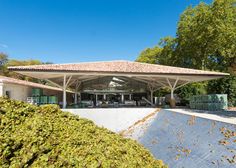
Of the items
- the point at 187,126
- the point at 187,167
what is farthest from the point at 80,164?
the point at 187,126

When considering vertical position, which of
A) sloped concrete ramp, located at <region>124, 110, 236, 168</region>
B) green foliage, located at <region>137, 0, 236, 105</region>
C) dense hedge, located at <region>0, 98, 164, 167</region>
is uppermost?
green foliage, located at <region>137, 0, 236, 105</region>

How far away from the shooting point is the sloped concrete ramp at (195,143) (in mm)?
4238

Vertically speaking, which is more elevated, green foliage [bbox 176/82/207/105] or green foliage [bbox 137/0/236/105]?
green foliage [bbox 137/0/236/105]

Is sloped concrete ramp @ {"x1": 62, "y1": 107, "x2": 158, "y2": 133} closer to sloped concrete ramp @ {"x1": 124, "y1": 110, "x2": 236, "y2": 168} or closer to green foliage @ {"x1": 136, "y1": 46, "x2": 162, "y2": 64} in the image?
sloped concrete ramp @ {"x1": 124, "y1": 110, "x2": 236, "y2": 168}

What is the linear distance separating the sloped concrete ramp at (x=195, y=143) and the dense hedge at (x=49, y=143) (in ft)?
8.02

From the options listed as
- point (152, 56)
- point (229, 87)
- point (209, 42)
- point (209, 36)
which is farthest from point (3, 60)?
point (229, 87)

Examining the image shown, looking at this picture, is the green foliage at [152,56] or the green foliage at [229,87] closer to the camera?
the green foliage at [229,87]

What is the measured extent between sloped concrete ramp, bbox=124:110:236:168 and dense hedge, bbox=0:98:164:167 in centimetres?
244

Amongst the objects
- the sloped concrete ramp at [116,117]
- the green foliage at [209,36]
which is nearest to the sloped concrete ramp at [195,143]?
the sloped concrete ramp at [116,117]

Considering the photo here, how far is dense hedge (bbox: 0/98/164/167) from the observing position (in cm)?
190

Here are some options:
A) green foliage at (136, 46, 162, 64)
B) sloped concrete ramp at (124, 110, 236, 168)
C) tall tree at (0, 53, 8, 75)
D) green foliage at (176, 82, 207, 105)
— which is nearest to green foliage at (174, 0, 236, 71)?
green foliage at (176, 82, 207, 105)

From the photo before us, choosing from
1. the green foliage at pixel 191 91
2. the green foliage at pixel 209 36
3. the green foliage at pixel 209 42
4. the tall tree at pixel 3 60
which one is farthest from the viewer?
the tall tree at pixel 3 60

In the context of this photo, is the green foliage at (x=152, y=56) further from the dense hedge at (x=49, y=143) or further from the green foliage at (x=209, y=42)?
the dense hedge at (x=49, y=143)

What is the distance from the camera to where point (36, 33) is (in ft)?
79.5
